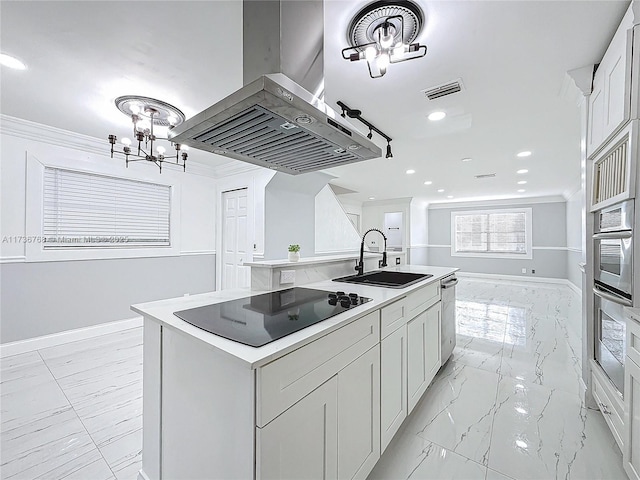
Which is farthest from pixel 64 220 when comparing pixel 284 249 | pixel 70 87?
pixel 284 249

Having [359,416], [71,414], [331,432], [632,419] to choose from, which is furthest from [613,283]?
[71,414]

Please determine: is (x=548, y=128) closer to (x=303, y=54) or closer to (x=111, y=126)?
(x=303, y=54)

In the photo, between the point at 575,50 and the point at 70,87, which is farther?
the point at 70,87

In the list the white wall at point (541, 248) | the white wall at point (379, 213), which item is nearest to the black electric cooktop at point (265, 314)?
the white wall at point (379, 213)

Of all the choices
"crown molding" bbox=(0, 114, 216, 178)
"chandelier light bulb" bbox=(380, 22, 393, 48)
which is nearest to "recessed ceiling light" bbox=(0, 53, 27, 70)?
"crown molding" bbox=(0, 114, 216, 178)

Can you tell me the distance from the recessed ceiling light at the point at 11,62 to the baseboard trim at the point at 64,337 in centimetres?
275

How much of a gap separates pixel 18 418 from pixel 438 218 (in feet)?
32.1

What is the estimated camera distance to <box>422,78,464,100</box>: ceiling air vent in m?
2.11

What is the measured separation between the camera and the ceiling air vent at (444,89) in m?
2.11

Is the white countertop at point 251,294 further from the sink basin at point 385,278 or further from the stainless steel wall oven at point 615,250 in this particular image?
the stainless steel wall oven at point 615,250

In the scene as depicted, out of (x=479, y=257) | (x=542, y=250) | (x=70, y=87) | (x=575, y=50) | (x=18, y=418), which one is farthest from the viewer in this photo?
(x=479, y=257)

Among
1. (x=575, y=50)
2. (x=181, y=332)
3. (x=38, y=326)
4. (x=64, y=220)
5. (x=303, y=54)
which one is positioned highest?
(x=575, y=50)

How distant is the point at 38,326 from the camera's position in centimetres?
309

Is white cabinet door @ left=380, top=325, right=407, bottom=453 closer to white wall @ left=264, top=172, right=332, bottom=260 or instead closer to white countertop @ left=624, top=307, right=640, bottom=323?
white countertop @ left=624, top=307, right=640, bottom=323
